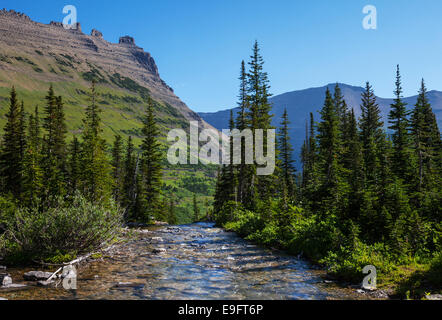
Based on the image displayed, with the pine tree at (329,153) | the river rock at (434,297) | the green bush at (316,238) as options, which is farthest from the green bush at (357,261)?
the pine tree at (329,153)

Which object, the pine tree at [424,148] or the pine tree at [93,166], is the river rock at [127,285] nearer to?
the pine tree at [424,148]

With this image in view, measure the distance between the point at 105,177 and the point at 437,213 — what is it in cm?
3339

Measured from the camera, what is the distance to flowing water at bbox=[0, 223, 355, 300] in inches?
375

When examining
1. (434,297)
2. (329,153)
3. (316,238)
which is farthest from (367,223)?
(329,153)

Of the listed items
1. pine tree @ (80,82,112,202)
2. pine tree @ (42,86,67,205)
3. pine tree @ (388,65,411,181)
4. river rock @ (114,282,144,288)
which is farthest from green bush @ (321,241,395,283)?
pine tree @ (80,82,112,202)

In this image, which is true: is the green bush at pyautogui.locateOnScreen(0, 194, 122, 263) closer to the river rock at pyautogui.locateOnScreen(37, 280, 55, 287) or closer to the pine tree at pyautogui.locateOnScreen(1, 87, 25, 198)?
the river rock at pyautogui.locateOnScreen(37, 280, 55, 287)

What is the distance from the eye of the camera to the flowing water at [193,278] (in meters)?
Result: 9.53

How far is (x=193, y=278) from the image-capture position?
39.0ft

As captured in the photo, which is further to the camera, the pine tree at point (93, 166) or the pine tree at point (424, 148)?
the pine tree at point (93, 166)

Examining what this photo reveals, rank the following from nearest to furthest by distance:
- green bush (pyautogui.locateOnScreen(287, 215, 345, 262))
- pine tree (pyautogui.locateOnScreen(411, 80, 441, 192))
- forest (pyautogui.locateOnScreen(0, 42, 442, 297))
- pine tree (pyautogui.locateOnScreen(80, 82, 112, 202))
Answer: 1. forest (pyautogui.locateOnScreen(0, 42, 442, 297))
2. green bush (pyautogui.locateOnScreen(287, 215, 345, 262))
3. pine tree (pyautogui.locateOnScreen(411, 80, 441, 192))
4. pine tree (pyautogui.locateOnScreen(80, 82, 112, 202))

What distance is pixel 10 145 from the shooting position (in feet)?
130

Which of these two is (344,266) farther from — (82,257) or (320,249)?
(82,257)

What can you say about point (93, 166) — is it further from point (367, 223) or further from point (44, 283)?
point (367, 223)
